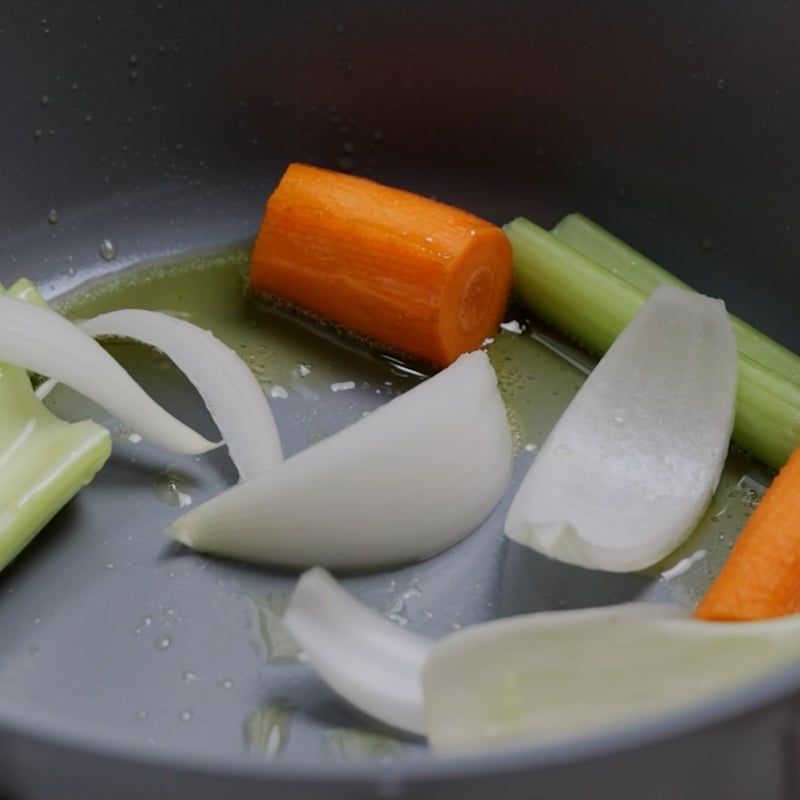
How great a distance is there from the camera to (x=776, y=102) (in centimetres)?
122

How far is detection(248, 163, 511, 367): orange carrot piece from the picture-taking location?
3.86 feet

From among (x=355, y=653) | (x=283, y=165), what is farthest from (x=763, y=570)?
(x=283, y=165)

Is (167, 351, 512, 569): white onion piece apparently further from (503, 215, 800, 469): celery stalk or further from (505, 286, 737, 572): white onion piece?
(503, 215, 800, 469): celery stalk

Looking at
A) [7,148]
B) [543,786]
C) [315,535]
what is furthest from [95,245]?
[543,786]

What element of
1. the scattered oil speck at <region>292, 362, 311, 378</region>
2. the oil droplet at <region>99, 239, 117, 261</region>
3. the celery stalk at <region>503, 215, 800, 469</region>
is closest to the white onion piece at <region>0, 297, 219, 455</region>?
the scattered oil speck at <region>292, 362, 311, 378</region>

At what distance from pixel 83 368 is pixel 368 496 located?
28cm

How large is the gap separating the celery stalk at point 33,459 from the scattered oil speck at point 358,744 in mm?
301

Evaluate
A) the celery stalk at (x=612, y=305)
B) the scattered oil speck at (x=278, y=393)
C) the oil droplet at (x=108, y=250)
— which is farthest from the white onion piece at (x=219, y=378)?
the celery stalk at (x=612, y=305)

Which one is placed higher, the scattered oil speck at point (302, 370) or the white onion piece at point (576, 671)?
the white onion piece at point (576, 671)

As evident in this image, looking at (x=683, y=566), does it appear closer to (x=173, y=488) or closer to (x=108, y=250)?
(x=173, y=488)

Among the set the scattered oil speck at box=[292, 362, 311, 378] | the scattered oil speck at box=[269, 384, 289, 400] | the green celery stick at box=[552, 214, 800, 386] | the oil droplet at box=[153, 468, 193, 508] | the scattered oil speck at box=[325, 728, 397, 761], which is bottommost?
the scattered oil speck at box=[325, 728, 397, 761]

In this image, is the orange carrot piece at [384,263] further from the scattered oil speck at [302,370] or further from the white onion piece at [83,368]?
the white onion piece at [83,368]

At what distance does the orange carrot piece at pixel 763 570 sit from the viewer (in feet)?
2.94

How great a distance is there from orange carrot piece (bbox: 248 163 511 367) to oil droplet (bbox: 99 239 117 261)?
0.18 meters
